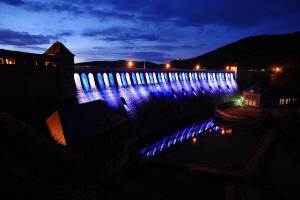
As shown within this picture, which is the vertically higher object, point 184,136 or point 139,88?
point 139,88

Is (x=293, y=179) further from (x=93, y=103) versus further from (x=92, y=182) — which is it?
(x=93, y=103)

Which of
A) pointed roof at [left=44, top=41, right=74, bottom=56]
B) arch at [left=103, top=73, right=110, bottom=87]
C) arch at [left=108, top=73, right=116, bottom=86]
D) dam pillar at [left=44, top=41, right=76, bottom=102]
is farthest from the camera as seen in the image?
arch at [left=108, top=73, right=116, bottom=86]

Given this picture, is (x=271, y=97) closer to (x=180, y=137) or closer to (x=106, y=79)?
(x=180, y=137)

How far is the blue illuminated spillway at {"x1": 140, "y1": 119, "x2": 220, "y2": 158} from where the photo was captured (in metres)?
22.5

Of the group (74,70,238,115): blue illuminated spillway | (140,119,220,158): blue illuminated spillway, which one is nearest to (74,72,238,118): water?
(74,70,238,115): blue illuminated spillway

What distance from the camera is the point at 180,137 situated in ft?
87.5

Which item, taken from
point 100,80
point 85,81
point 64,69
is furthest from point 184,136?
point 64,69

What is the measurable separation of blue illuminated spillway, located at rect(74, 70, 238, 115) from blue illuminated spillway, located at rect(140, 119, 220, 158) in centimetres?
630

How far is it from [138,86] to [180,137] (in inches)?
433

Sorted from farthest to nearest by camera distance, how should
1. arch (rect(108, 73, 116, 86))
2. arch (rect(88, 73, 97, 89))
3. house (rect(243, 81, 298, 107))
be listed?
house (rect(243, 81, 298, 107)), arch (rect(108, 73, 116, 86)), arch (rect(88, 73, 97, 89))

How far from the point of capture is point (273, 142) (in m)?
22.8

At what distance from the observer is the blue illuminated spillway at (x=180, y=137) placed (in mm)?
22462

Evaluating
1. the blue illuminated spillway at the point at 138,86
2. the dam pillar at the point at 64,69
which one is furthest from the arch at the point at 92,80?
the dam pillar at the point at 64,69

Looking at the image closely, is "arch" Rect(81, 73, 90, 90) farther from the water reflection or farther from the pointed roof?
the water reflection
